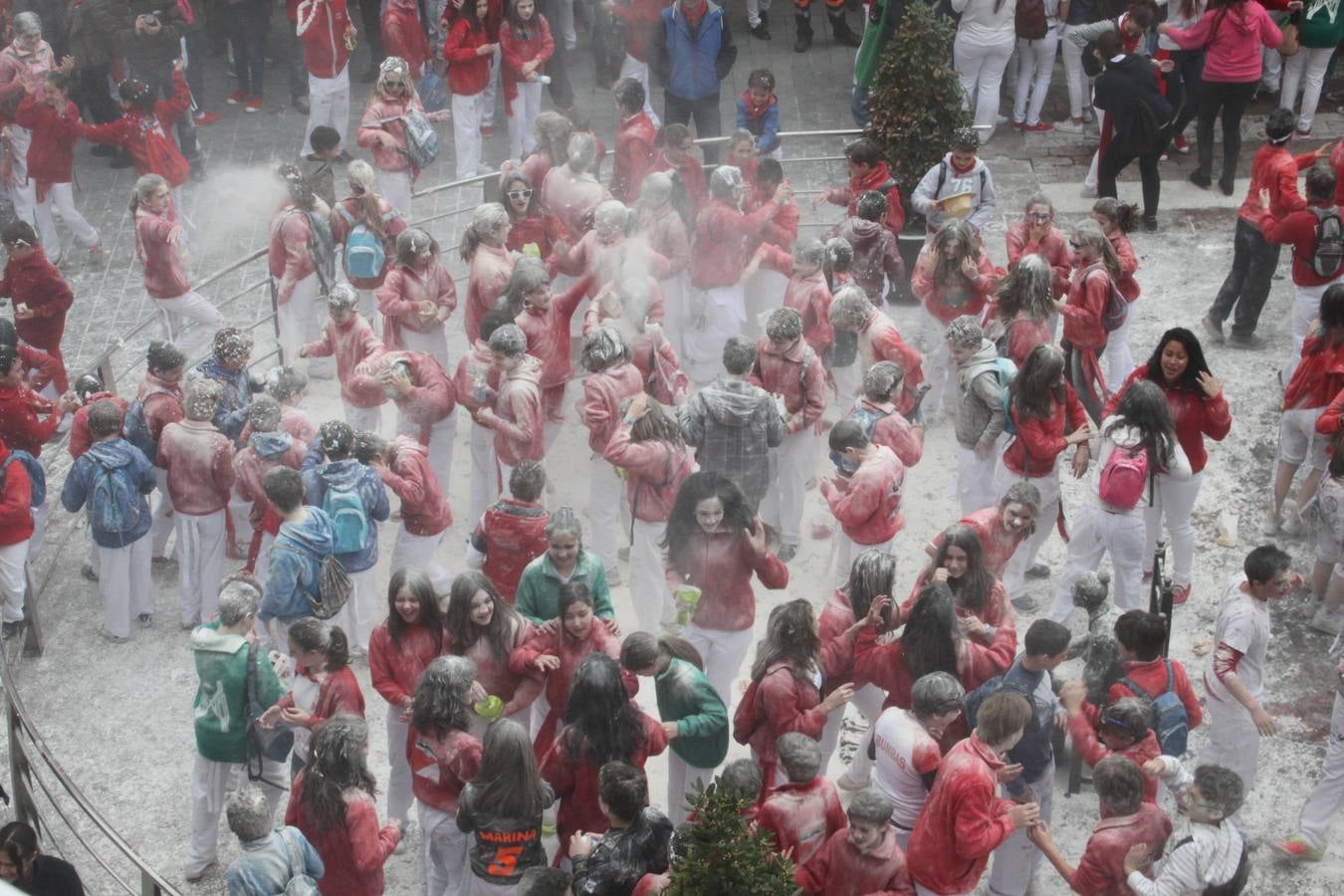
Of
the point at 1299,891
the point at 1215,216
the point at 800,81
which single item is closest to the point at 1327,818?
the point at 1299,891

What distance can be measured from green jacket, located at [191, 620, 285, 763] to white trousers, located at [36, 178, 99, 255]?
767 centimetres

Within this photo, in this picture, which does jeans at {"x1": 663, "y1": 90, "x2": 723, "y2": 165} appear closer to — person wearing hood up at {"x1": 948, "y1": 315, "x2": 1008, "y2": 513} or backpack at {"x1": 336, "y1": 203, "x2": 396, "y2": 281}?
backpack at {"x1": 336, "y1": 203, "x2": 396, "y2": 281}

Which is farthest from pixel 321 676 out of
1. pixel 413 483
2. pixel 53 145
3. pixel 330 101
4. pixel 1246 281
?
pixel 330 101

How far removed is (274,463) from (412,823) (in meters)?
2.26

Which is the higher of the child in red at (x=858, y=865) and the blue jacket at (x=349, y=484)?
the blue jacket at (x=349, y=484)

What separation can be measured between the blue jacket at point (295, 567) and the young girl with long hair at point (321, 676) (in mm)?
817

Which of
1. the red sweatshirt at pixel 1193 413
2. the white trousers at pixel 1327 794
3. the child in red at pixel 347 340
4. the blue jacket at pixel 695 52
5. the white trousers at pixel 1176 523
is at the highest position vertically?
the blue jacket at pixel 695 52

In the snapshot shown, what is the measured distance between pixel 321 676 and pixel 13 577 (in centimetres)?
322

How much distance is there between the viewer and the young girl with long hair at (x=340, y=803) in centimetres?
739

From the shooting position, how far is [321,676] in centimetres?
826

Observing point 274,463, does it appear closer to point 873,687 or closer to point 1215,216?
point 873,687

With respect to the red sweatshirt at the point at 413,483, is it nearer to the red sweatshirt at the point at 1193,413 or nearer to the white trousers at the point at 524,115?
the red sweatshirt at the point at 1193,413

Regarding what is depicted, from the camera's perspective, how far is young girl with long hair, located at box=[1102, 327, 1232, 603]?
997 cm

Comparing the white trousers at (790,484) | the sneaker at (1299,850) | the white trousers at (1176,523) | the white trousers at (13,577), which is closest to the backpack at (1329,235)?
the white trousers at (1176,523)
